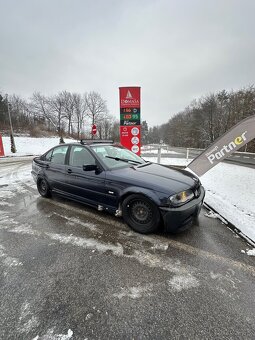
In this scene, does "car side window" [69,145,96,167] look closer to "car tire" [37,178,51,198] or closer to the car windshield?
the car windshield

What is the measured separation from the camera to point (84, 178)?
3766 mm

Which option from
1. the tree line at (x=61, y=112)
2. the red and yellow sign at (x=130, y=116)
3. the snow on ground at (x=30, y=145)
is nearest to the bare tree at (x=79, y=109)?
the tree line at (x=61, y=112)

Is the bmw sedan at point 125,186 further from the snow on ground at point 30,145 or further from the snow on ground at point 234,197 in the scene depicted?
the snow on ground at point 30,145

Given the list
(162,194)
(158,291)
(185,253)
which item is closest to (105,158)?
(162,194)

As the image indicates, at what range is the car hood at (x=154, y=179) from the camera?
293 centimetres

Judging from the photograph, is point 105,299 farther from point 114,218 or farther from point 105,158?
point 105,158

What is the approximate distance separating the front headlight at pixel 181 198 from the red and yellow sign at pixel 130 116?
6.12m

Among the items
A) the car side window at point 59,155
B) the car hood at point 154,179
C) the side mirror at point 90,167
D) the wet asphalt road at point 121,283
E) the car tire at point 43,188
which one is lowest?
the wet asphalt road at point 121,283

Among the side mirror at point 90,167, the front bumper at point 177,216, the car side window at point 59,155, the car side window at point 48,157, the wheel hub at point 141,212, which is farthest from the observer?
the car side window at point 48,157

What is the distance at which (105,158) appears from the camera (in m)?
3.78

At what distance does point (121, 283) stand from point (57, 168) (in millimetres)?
3137

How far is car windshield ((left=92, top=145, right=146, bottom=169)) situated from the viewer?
12.2 ft

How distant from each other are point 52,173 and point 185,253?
11.6ft

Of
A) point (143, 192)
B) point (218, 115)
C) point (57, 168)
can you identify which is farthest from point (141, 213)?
point (218, 115)
